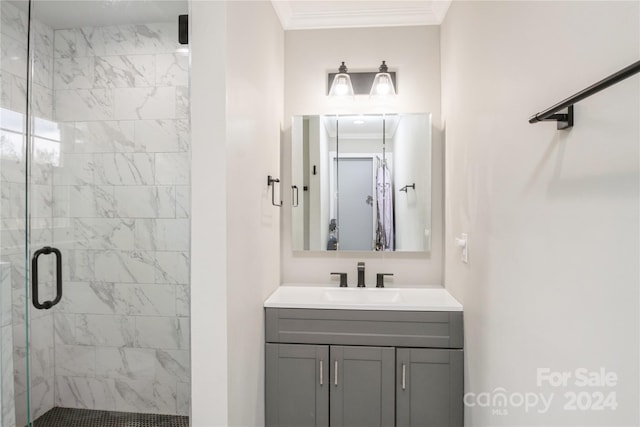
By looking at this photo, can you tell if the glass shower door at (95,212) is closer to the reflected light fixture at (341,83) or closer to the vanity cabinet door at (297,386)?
the vanity cabinet door at (297,386)

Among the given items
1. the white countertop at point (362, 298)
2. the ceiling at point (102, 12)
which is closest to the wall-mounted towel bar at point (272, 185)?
the white countertop at point (362, 298)

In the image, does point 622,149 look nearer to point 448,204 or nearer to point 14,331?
point 448,204

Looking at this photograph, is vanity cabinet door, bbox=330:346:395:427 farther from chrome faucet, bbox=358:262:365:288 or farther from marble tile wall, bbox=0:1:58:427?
marble tile wall, bbox=0:1:58:427

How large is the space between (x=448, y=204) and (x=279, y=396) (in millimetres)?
1531

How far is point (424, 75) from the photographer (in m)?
2.51

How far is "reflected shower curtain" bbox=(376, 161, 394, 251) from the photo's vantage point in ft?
8.25

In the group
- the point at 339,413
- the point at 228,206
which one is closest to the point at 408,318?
the point at 339,413

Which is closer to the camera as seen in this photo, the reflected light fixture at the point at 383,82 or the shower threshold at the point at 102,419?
the shower threshold at the point at 102,419

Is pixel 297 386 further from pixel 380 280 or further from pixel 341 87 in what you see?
pixel 341 87

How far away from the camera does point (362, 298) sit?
2320 mm

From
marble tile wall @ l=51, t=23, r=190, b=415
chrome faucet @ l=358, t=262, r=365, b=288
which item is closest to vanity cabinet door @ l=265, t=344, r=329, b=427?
chrome faucet @ l=358, t=262, r=365, b=288

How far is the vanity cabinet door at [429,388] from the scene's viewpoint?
6.63 ft

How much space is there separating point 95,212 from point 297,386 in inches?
54.4

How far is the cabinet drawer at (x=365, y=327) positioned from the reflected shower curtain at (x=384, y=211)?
0.59 m
